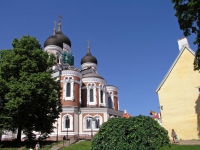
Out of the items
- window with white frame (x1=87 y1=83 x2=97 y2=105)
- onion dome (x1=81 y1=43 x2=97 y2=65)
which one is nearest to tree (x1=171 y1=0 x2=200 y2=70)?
window with white frame (x1=87 y1=83 x2=97 y2=105)

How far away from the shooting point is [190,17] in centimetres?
1525

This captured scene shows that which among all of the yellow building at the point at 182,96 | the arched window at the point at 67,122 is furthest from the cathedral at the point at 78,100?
the yellow building at the point at 182,96

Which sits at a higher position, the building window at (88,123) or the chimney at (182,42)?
the chimney at (182,42)

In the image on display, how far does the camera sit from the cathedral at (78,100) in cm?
3641

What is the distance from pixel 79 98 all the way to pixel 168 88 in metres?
20.4

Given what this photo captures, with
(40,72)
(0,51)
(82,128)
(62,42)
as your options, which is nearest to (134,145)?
(40,72)

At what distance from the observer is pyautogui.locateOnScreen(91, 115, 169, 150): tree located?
10797 mm

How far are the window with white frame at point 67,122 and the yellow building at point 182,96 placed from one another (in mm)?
17645

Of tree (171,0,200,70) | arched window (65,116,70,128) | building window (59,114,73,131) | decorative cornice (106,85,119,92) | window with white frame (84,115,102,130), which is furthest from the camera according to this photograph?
decorative cornice (106,85,119,92)

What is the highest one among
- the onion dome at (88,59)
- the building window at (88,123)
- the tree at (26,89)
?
the onion dome at (88,59)

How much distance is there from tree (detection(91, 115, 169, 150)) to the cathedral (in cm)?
2200

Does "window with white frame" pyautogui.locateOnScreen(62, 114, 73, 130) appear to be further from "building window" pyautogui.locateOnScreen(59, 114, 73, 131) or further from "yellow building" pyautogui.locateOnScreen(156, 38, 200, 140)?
"yellow building" pyautogui.locateOnScreen(156, 38, 200, 140)

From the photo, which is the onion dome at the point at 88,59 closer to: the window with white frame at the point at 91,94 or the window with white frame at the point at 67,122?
the window with white frame at the point at 91,94

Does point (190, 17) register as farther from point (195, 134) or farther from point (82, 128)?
point (82, 128)
